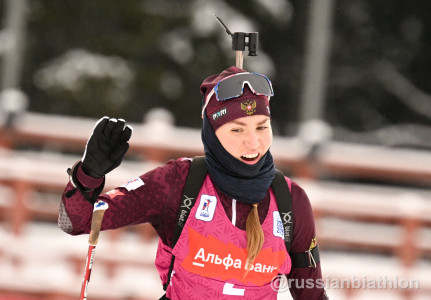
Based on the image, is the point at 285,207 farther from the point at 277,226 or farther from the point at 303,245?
the point at 303,245

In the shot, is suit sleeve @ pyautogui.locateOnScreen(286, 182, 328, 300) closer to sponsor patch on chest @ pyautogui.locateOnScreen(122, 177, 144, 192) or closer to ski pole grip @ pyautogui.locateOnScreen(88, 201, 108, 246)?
sponsor patch on chest @ pyautogui.locateOnScreen(122, 177, 144, 192)

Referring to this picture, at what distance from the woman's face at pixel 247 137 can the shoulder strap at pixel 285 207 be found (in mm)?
162

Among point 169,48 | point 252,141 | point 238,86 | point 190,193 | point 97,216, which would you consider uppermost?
point 169,48

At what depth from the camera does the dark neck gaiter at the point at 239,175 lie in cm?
328

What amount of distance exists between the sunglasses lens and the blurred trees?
31.7ft

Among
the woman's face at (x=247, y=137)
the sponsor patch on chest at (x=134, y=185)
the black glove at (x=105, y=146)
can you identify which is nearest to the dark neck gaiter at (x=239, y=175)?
the woman's face at (x=247, y=137)

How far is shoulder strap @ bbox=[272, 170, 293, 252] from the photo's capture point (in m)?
3.34

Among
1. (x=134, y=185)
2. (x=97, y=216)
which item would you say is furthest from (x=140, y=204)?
(x=97, y=216)

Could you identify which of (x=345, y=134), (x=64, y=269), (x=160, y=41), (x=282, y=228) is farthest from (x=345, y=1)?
(x=282, y=228)

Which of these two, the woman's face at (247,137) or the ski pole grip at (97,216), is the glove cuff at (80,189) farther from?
the woman's face at (247,137)

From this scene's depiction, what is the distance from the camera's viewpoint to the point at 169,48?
13.4m

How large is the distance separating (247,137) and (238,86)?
0.20 meters

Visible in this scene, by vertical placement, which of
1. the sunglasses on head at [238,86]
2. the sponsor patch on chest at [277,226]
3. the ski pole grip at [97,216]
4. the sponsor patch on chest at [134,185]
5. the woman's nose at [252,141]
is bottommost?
the ski pole grip at [97,216]

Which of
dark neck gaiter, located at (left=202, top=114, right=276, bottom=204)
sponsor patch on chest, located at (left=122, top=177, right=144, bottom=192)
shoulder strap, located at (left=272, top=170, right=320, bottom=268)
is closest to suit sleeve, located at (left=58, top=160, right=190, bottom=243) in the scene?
sponsor patch on chest, located at (left=122, top=177, right=144, bottom=192)
